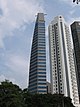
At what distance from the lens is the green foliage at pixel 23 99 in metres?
54.5

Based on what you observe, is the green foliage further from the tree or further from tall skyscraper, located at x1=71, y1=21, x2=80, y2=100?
tall skyscraper, located at x1=71, y1=21, x2=80, y2=100

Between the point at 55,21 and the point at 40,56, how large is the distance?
115ft

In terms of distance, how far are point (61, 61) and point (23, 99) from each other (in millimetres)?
90967

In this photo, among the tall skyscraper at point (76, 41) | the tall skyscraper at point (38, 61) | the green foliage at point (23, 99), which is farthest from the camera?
the tall skyscraper at point (76, 41)

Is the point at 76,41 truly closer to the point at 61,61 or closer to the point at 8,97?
the point at 61,61

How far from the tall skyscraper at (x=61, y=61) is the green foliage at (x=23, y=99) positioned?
209 feet

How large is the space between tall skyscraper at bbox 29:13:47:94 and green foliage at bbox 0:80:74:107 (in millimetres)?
68118

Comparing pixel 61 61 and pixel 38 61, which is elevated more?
pixel 38 61

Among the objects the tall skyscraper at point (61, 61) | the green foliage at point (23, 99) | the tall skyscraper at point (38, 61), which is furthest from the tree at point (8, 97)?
the tall skyscraper at point (38, 61)

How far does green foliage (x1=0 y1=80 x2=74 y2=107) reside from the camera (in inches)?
2144

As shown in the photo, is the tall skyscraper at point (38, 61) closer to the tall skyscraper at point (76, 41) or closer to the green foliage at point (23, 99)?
the tall skyscraper at point (76, 41)

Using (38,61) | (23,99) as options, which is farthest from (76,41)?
(23,99)

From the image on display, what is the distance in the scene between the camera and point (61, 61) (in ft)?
502

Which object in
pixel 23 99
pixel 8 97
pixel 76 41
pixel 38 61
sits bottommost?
pixel 8 97
